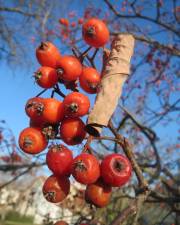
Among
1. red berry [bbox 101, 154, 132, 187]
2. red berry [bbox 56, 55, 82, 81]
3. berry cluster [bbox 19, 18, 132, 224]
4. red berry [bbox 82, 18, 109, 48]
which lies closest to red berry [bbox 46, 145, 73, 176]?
berry cluster [bbox 19, 18, 132, 224]

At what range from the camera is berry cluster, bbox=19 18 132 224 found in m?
1.34

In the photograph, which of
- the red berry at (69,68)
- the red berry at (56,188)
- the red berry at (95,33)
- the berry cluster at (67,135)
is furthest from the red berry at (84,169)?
the red berry at (95,33)

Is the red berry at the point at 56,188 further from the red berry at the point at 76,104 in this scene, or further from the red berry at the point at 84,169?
the red berry at the point at 76,104

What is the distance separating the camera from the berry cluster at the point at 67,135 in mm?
1337

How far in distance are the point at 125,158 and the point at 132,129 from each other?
7.40 meters

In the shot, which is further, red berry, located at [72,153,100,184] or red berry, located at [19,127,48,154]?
red berry, located at [19,127,48,154]

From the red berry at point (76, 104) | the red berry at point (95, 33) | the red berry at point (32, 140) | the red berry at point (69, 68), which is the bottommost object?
the red berry at point (32, 140)

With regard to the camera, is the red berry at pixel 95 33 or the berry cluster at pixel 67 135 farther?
the red berry at pixel 95 33

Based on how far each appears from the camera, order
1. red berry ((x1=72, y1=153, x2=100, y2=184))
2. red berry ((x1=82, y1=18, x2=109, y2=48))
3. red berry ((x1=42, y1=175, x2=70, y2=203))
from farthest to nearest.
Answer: red berry ((x1=82, y1=18, x2=109, y2=48)) < red berry ((x1=42, y1=175, x2=70, y2=203)) < red berry ((x1=72, y1=153, x2=100, y2=184))

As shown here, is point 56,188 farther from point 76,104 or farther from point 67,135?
point 76,104

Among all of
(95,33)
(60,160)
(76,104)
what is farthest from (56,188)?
(95,33)

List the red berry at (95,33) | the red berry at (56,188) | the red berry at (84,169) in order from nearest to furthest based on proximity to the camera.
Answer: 1. the red berry at (84,169)
2. the red berry at (56,188)
3. the red berry at (95,33)

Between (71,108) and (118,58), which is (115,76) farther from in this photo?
(71,108)

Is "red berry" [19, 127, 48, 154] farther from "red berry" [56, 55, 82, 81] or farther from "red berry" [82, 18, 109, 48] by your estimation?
"red berry" [82, 18, 109, 48]
